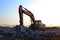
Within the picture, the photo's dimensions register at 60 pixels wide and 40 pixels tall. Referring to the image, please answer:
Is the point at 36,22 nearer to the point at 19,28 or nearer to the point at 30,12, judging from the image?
the point at 30,12

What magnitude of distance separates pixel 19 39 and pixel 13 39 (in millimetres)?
738

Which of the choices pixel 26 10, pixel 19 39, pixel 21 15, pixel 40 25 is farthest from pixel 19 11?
pixel 19 39

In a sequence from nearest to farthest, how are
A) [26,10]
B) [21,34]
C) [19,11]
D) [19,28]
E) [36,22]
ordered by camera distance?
[21,34], [19,28], [19,11], [26,10], [36,22]

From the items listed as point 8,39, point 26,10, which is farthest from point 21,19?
point 8,39

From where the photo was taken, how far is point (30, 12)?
29891 millimetres

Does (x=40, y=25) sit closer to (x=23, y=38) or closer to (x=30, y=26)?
(x=30, y=26)

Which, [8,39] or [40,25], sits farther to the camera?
[40,25]

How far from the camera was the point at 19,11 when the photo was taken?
86.9ft

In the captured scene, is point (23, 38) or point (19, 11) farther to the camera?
point (19, 11)

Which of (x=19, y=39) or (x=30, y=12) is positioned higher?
(x=30, y=12)

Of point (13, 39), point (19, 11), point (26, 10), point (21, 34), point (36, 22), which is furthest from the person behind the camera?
point (36, 22)

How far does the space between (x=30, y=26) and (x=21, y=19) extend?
5581 mm

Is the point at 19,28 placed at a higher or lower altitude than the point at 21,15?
Answer: lower

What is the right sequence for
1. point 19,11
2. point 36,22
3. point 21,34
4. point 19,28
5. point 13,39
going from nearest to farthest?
point 13,39 → point 21,34 → point 19,28 → point 19,11 → point 36,22
